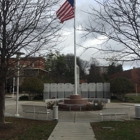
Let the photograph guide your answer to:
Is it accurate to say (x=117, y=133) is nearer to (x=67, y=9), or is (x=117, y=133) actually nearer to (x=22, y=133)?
(x=22, y=133)

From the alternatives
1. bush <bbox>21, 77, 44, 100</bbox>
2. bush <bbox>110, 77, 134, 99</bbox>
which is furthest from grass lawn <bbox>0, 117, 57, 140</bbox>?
bush <bbox>110, 77, 134, 99</bbox>

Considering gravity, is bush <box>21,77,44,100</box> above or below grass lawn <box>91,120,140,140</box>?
above

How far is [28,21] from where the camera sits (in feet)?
30.6

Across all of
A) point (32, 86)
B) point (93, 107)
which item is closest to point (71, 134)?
point (93, 107)

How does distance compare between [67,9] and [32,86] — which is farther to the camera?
[32,86]

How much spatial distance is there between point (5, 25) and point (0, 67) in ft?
5.13

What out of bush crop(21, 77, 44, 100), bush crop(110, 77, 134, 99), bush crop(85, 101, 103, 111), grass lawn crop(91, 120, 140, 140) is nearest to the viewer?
grass lawn crop(91, 120, 140, 140)

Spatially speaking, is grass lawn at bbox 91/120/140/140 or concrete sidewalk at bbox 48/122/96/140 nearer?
concrete sidewalk at bbox 48/122/96/140

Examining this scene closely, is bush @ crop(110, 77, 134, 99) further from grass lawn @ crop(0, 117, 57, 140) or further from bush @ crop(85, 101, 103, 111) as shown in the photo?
grass lawn @ crop(0, 117, 57, 140)

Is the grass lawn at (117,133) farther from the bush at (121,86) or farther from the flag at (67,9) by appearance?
the bush at (121,86)

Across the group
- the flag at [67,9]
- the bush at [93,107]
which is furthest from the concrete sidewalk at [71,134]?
the flag at [67,9]

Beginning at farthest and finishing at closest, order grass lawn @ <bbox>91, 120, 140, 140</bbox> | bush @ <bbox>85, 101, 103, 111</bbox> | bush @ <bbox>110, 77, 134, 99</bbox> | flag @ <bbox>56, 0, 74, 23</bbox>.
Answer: bush @ <bbox>110, 77, 134, 99</bbox> < bush @ <bbox>85, 101, 103, 111</bbox> < flag @ <bbox>56, 0, 74, 23</bbox> < grass lawn @ <bbox>91, 120, 140, 140</bbox>

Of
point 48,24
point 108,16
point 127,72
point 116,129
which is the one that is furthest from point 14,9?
point 127,72

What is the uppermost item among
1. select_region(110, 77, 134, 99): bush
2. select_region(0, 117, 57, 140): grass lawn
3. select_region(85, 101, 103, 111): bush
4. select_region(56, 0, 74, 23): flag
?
select_region(56, 0, 74, 23): flag
